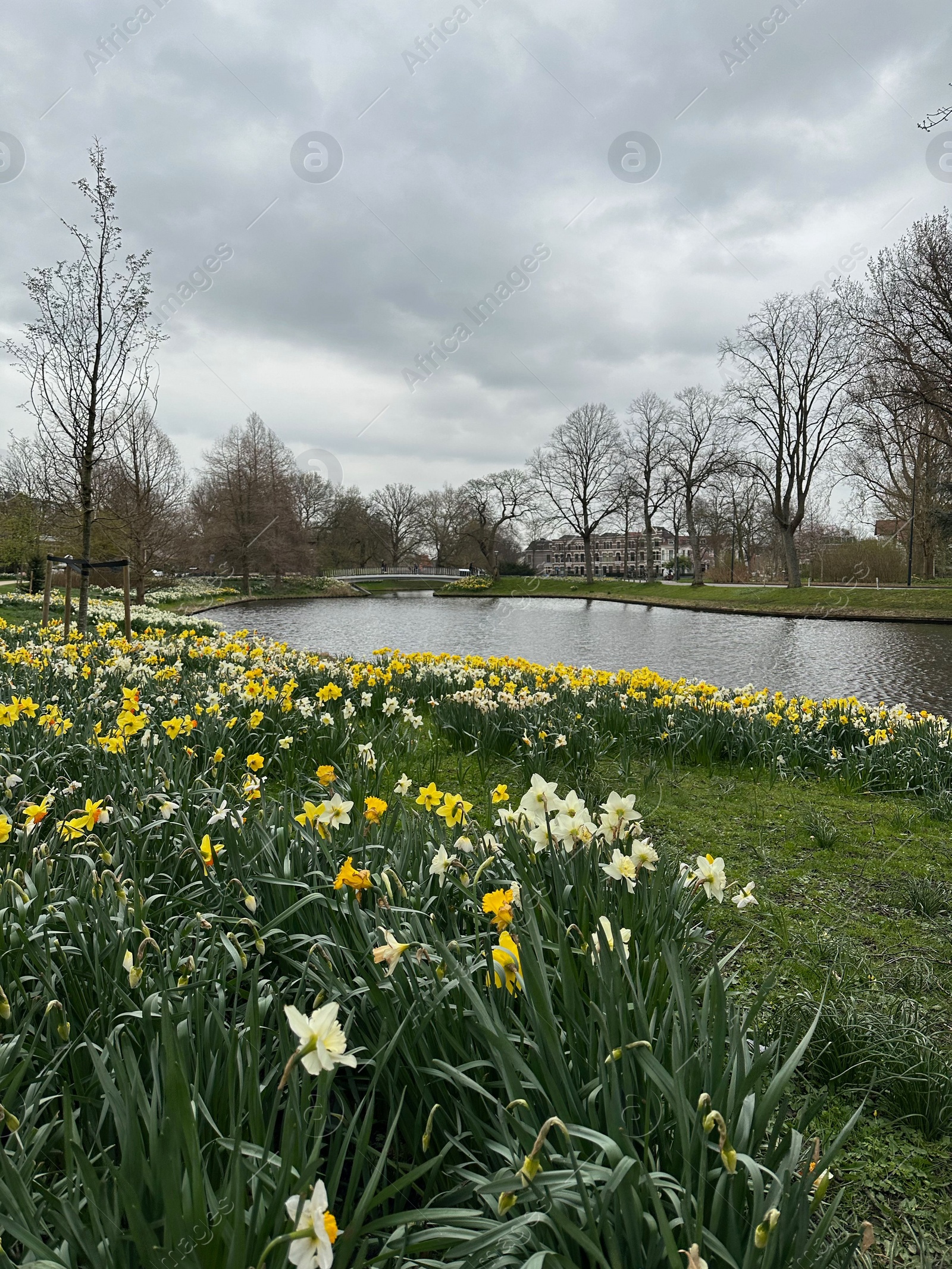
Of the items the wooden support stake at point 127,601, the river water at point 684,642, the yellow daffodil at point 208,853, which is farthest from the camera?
the river water at point 684,642

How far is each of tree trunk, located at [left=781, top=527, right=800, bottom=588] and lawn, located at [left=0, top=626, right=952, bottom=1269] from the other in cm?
2840

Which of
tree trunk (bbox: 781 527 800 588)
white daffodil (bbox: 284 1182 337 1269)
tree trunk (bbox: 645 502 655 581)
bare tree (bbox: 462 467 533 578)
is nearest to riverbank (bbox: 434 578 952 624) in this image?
tree trunk (bbox: 781 527 800 588)

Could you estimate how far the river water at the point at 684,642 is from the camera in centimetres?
1045

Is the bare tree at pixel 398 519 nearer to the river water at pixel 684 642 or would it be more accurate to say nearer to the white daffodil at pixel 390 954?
the river water at pixel 684 642

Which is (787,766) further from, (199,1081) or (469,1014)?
(199,1081)

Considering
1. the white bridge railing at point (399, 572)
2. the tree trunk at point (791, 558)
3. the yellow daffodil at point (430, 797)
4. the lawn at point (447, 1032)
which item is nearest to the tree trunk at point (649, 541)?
the tree trunk at point (791, 558)

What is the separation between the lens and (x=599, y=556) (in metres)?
75.8

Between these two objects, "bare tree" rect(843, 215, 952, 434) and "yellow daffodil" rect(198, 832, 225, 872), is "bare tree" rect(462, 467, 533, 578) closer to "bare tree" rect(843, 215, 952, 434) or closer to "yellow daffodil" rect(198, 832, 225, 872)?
"bare tree" rect(843, 215, 952, 434)

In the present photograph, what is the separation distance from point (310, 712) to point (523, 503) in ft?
166

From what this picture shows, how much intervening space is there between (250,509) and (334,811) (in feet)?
140

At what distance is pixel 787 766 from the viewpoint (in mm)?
5055

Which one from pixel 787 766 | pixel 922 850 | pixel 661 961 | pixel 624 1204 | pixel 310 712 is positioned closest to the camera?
pixel 624 1204

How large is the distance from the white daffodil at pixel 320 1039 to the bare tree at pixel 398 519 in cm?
6367

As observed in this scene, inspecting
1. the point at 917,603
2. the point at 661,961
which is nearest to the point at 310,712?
the point at 661,961
